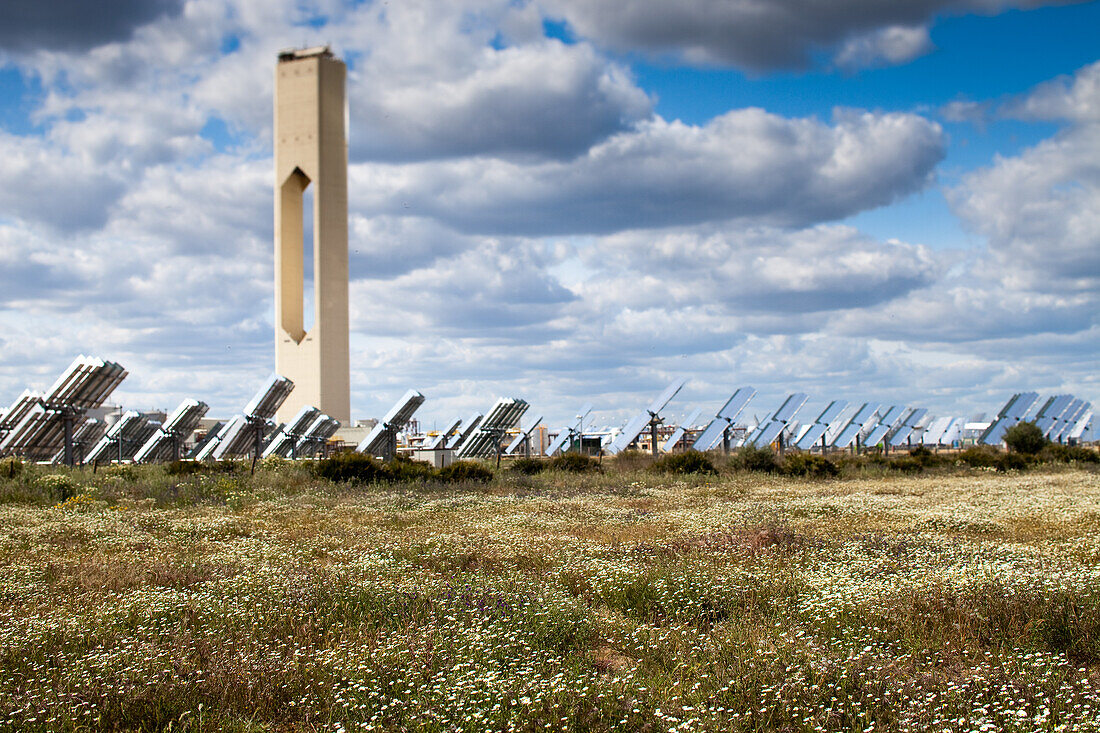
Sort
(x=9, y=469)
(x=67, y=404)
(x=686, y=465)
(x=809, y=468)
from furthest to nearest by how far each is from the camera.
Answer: (x=67, y=404) < (x=686, y=465) < (x=809, y=468) < (x=9, y=469)

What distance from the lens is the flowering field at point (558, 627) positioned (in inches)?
219

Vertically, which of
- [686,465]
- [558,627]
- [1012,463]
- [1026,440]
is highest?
[1026,440]

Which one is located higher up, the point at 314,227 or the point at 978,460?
the point at 314,227

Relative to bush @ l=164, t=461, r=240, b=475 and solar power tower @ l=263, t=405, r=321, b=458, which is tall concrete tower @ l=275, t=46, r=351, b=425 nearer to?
solar power tower @ l=263, t=405, r=321, b=458

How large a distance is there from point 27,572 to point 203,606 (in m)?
3.62

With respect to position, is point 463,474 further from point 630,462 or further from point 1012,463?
point 1012,463

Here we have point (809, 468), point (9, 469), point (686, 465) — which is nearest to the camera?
point (9, 469)

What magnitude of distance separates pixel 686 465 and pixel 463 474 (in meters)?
8.26

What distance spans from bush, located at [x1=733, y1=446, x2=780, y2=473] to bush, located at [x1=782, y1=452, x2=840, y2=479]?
2.12ft

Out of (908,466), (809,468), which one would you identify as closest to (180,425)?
(809,468)

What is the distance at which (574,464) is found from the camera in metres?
32.6

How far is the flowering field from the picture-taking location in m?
5.55

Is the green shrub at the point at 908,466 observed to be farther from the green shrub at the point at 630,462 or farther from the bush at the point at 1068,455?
the green shrub at the point at 630,462

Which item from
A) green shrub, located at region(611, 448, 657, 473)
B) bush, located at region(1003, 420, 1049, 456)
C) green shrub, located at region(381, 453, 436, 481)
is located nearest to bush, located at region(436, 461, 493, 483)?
green shrub, located at region(381, 453, 436, 481)
